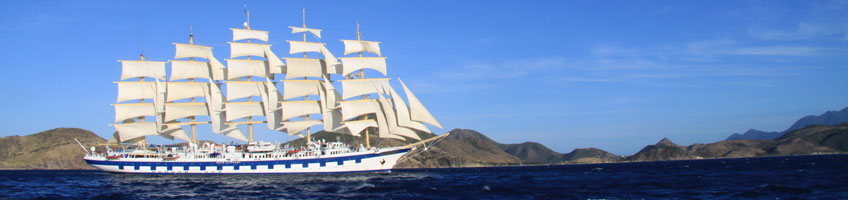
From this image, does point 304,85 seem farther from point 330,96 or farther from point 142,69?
point 142,69

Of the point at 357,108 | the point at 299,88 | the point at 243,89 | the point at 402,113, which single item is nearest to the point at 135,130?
the point at 243,89

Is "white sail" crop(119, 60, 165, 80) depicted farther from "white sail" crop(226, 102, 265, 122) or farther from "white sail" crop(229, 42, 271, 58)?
"white sail" crop(226, 102, 265, 122)

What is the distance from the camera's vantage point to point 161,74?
328 ft

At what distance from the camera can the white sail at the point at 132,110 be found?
3844 inches

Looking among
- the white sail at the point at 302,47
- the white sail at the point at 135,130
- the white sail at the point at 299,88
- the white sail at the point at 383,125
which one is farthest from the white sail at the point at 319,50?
the white sail at the point at 135,130

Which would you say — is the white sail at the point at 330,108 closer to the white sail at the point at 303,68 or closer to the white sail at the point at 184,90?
the white sail at the point at 303,68

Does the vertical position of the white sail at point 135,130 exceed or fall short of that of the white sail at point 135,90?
it falls short

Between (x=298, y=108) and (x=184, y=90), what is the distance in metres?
20.5

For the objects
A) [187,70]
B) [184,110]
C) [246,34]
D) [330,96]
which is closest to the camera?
[330,96]

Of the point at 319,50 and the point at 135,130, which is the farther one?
the point at 135,130

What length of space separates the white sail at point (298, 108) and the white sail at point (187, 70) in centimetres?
1507

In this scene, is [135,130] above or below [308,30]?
below

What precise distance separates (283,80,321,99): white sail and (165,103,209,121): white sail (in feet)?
56.7

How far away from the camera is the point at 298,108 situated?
92.1 metres
